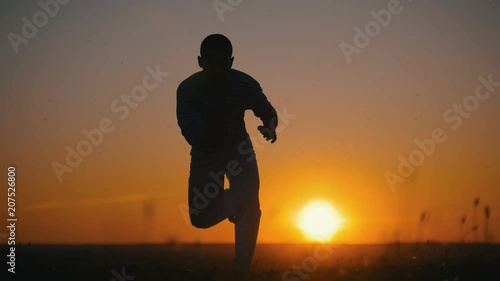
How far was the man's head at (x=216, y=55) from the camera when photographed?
1185 centimetres

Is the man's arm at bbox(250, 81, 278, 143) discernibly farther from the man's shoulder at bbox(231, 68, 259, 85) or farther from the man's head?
the man's head

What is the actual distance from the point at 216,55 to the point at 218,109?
2.50 ft

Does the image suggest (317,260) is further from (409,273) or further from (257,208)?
(257,208)

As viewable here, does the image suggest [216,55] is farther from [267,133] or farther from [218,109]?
[267,133]

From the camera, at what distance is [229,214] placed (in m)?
12.8

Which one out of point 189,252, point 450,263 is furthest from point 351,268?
point 189,252

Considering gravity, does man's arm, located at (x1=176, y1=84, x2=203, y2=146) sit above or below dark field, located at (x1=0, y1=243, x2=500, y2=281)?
above

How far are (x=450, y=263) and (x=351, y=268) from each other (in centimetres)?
175

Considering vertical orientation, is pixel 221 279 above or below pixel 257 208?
below

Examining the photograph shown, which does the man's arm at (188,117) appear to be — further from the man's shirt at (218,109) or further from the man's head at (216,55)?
the man's head at (216,55)

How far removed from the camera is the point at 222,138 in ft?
40.8

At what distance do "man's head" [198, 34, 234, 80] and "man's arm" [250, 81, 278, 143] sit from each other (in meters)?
0.57

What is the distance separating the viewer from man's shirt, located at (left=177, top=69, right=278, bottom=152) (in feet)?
40.2

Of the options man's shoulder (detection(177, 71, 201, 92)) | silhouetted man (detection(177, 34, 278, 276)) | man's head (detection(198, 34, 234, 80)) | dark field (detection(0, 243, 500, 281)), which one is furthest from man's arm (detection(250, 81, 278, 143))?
dark field (detection(0, 243, 500, 281))
